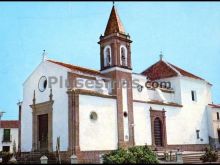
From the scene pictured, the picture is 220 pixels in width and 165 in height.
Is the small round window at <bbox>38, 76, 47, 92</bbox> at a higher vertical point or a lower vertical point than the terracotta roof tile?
lower

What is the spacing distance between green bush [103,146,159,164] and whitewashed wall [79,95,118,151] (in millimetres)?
5067

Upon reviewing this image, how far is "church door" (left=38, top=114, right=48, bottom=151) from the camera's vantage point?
2760 cm

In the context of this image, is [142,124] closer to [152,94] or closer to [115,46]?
[152,94]

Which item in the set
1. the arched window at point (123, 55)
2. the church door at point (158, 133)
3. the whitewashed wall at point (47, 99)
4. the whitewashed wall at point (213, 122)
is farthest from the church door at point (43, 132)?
the whitewashed wall at point (213, 122)

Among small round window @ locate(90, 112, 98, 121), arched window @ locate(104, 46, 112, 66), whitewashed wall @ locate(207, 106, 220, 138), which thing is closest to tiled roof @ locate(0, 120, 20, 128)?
arched window @ locate(104, 46, 112, 66)

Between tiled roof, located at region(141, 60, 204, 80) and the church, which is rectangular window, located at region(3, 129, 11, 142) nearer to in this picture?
the church

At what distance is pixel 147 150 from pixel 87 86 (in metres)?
8.04

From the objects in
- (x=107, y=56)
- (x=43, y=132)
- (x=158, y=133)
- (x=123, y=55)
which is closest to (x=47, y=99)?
(x=43, y=132)

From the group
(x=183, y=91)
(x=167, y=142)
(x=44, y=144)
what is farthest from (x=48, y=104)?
(x=183, y=91)

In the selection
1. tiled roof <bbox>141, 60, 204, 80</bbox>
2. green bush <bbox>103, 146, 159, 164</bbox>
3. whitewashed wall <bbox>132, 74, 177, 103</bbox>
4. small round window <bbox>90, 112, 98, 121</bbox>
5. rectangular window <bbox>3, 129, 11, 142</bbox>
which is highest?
tiled roof <bbox>141, 60, 204, 80</bbox>

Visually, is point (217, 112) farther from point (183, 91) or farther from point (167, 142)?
point (167, 142)

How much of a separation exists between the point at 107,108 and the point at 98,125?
172 centimetres

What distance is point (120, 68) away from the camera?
96.6 ft

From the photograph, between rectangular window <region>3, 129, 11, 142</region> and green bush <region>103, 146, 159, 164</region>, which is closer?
green bush <region>103, 146, 159, 164</region>
